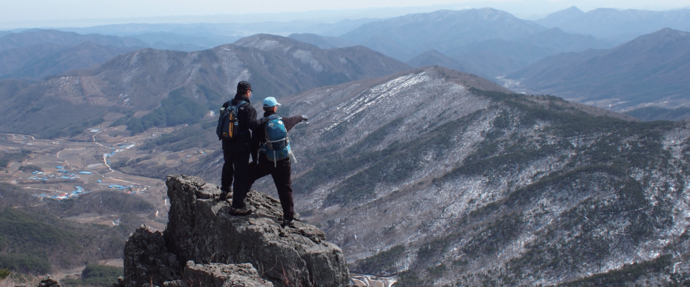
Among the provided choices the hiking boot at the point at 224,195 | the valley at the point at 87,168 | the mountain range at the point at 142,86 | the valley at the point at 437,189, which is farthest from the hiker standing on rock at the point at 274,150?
the mountain range at the point at 142,86

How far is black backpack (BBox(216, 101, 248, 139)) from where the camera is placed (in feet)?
30.3

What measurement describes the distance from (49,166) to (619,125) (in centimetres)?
11210

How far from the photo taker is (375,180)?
58.6 meters

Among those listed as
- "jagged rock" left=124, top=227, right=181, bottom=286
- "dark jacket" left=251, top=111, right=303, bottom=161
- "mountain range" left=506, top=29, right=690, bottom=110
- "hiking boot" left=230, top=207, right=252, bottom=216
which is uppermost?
"dark jacket" left=251, top=111, right=303, bottom=161

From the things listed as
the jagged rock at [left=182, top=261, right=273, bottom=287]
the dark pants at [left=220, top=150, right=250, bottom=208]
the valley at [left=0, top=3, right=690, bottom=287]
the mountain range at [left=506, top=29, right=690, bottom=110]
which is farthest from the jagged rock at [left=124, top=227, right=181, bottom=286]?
the mountain range at [left=506, top=29, right=690, bottom=110]

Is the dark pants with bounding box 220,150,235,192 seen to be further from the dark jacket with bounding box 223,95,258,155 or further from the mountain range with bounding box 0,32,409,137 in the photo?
the mountain range with bounding box 0,32,409,137

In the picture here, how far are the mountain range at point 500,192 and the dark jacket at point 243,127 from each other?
91.0 ft

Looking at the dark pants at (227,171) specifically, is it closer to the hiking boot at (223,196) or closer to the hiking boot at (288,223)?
the hiking boot at (223,196)

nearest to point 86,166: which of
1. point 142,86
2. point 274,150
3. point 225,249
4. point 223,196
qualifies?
point 142,86

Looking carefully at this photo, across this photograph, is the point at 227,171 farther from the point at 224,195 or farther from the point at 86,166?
the point at 86,166

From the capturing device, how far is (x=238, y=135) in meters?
9.40

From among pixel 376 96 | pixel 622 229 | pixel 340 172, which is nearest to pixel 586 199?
pixel 622 229

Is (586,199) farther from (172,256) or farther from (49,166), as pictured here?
(49,166)

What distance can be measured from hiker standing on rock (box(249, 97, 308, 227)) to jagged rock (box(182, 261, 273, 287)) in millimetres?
1902
